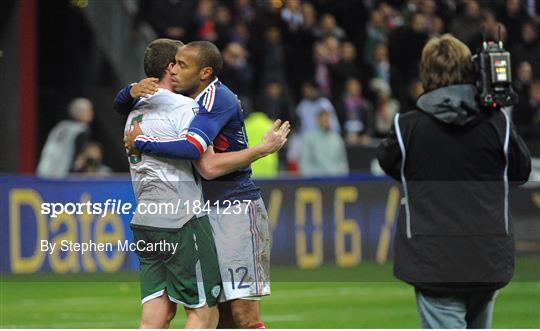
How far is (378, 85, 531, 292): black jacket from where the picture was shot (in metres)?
6.43

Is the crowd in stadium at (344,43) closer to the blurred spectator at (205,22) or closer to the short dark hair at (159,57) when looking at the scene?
the blurred spectator at (205,22)

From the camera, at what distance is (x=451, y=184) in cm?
646

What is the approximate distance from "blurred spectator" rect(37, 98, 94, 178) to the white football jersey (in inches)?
370

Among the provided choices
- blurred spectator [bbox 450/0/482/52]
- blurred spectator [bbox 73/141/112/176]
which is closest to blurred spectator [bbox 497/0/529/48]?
blurred spectator [bbox 450/0/482/52]

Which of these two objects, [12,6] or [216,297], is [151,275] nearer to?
[216,297]

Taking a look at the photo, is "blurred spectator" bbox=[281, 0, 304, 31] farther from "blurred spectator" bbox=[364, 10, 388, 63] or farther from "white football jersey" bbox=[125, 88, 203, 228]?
"white football jersey" bbox=[125, 88, 203, 228]

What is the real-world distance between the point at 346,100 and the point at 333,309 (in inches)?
A: 319

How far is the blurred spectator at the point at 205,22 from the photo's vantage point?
19.0 m

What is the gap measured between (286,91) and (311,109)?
4.29ft

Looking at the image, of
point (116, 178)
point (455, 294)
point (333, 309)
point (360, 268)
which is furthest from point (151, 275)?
point (360, 268)

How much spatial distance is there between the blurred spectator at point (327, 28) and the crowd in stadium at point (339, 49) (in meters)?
0.02

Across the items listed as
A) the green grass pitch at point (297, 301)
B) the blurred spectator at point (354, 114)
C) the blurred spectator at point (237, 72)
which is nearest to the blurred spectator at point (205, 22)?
the blurred spectator at point (237, 72)

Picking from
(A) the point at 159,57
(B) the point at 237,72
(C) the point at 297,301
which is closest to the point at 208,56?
(A) the point at 159,57

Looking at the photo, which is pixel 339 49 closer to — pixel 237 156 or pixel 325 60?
pixel 325 60
